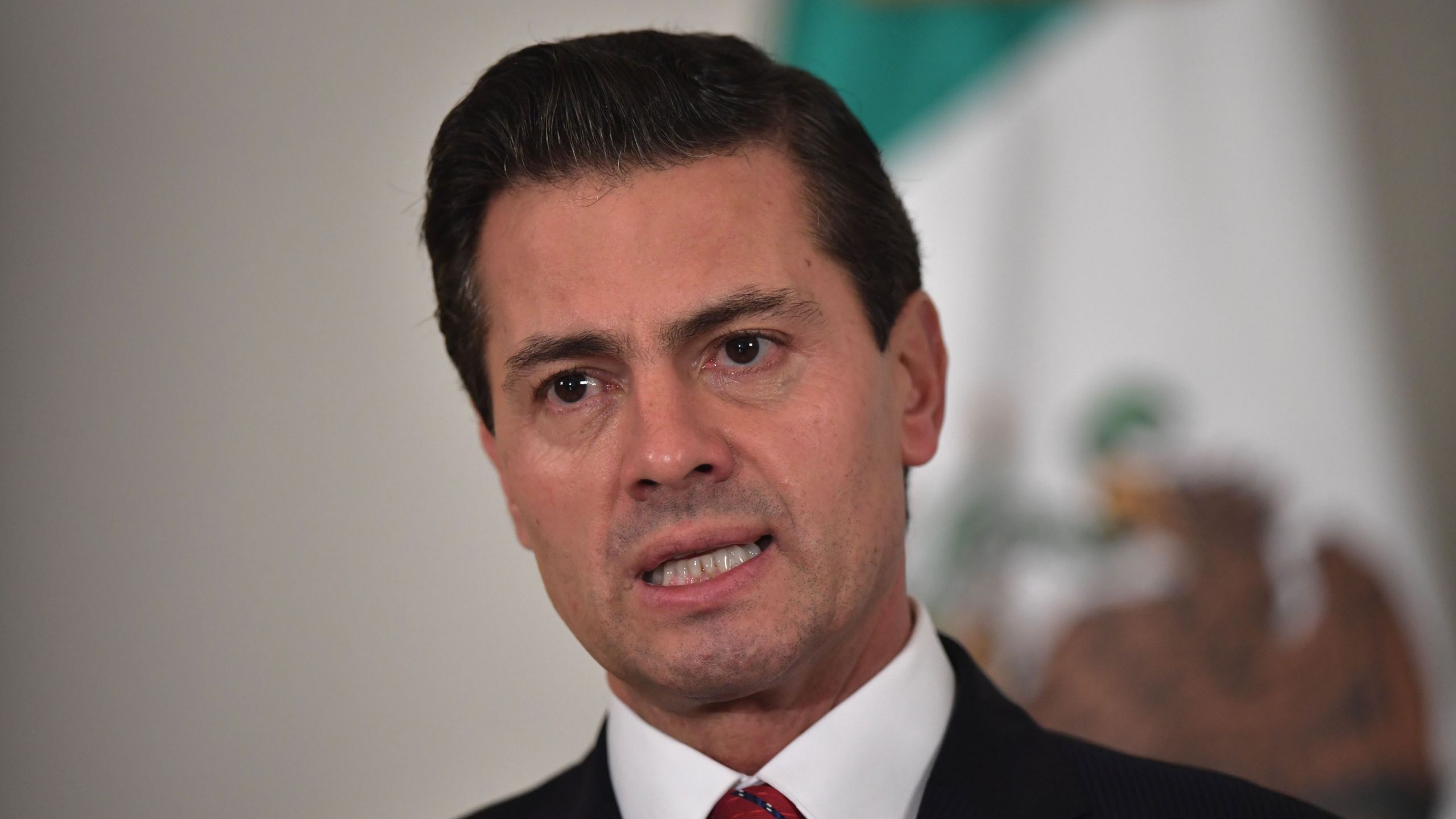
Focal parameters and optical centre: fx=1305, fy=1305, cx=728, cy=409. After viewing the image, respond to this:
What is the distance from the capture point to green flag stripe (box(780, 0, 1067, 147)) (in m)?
4.00

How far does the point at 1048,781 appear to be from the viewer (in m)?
1.88

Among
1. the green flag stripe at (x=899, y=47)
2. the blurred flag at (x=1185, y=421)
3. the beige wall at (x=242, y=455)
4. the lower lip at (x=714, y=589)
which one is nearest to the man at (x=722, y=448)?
the lower lip at (x=714, y=589)

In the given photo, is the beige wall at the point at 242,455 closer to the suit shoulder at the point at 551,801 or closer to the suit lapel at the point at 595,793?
the suit shoulder at the point at 551,801

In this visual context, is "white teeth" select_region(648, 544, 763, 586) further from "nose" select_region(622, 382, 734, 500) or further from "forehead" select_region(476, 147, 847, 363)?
"forehead" select_region(476, 147, 847, 363)

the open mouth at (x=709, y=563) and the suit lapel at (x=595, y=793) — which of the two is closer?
the open mouth at (x=709, y=563)

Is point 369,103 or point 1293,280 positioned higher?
point 369,103

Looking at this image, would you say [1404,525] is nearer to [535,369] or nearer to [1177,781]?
[1177,781]

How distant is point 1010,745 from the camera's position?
1925 millimetres

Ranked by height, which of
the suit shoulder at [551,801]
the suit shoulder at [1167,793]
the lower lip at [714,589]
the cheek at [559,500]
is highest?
the cheek at [559,500]

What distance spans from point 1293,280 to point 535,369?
8.11 feet

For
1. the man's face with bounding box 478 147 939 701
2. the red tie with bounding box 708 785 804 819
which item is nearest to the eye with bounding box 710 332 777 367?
the man's face with bounding box 478 147 939 701

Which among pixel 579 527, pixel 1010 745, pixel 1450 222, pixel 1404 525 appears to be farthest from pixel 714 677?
pixel 1450 222

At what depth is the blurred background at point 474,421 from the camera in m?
3.49

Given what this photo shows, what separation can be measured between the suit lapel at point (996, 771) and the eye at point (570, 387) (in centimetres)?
74
